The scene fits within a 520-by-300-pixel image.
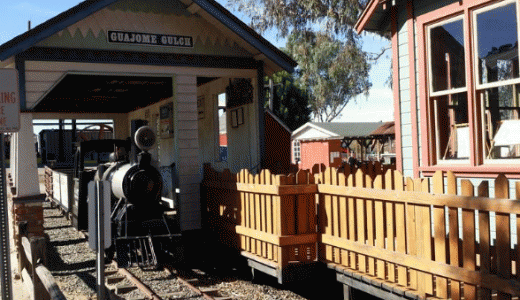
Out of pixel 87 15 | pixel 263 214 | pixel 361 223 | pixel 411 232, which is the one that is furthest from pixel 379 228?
pixel 87 15

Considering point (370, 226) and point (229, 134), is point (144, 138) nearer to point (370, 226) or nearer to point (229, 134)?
point (229, 134)

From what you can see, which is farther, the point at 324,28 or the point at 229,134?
the point at 324,28

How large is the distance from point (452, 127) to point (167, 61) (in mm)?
5301

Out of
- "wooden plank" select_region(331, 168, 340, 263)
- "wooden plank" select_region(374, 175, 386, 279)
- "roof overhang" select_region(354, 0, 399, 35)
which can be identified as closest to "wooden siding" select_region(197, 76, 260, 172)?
"roof overhang" select_region(354, 0, 399, 35)

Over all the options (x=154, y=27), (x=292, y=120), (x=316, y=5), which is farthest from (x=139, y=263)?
(x=292, y=120)

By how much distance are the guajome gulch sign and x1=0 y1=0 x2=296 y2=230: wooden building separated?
0.06 feet

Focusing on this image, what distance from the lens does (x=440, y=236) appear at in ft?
16.4

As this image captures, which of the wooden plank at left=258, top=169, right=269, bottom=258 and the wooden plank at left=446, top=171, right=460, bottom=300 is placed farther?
the wooden plank at left=258, top=169, right=269, bottom=258

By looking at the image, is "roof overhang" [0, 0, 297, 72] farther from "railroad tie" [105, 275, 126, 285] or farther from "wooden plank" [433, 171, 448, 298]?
"wooden plank" [433, 171, 448, 298]

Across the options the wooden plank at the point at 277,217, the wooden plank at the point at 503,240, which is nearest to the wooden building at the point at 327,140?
the wooden plank at the point at 277,217

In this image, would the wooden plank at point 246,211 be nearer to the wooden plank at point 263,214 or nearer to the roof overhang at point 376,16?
the wooden plank at point 263,214

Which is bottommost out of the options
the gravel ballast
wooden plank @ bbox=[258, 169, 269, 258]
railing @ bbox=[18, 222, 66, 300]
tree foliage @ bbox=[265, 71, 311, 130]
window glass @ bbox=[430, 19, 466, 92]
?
the gravel ballast

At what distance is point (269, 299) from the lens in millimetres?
7172

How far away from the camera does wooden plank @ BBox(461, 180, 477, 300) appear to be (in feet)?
15.5
